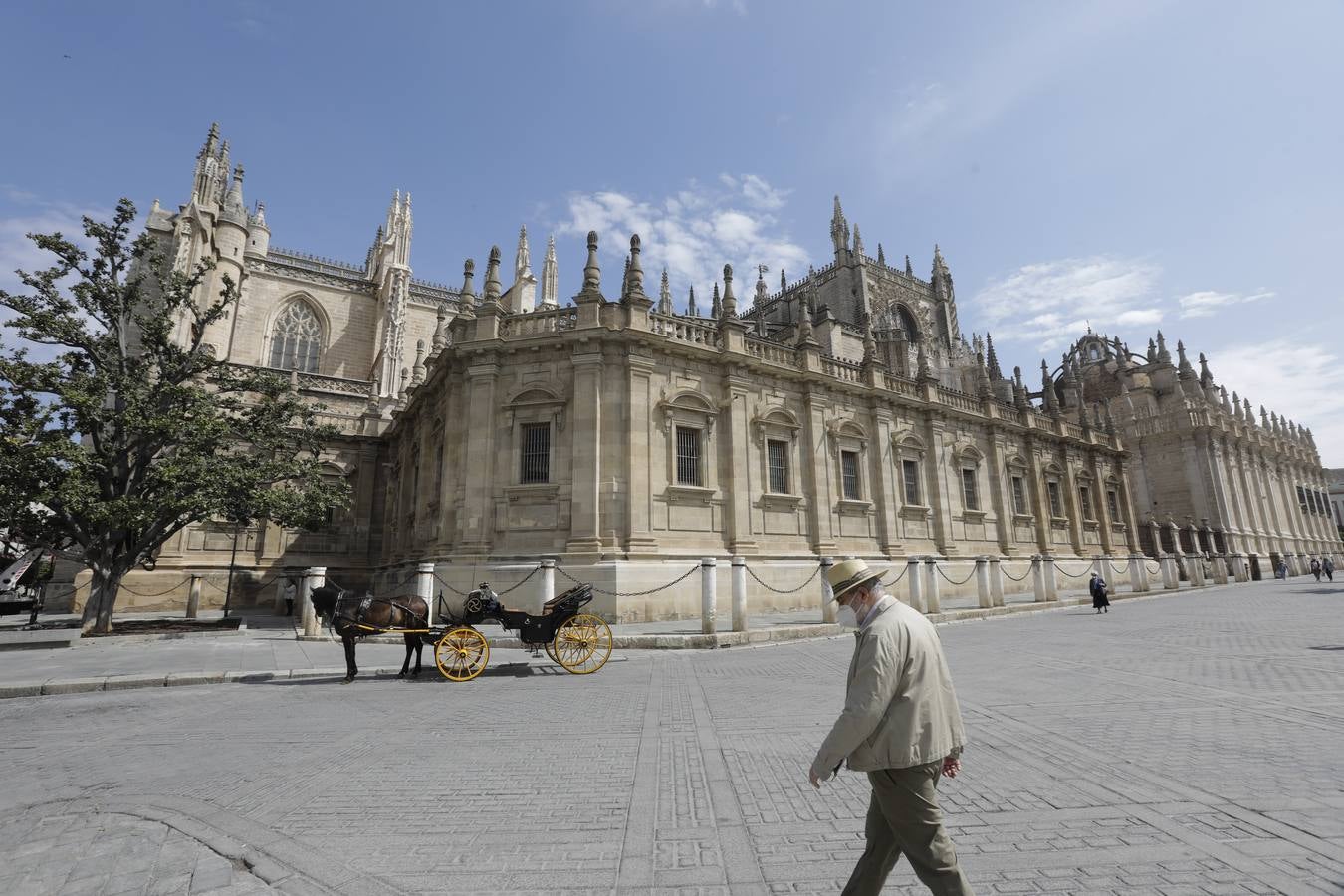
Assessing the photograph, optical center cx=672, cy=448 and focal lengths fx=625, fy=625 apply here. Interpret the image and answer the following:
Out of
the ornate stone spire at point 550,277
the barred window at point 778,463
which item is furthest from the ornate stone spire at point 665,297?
the barred window at point 778,463

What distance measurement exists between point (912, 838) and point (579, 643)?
7.94 meters

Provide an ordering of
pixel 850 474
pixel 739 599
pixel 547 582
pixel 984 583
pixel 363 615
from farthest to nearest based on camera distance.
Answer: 1. pixel 850 474
2. pixel 984 583
3. pixel 547 582
4. pixel 739 599
5. pixel 363 615

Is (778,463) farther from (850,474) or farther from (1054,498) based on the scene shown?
(1054,498)

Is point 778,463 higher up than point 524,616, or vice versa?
point 778,463

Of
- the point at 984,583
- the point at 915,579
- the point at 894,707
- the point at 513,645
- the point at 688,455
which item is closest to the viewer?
the point at 894,707

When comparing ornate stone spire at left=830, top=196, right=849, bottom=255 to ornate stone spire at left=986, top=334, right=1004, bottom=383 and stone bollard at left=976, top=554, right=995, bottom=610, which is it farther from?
stone bollard at left=976, top=554, right=995, bottom=610

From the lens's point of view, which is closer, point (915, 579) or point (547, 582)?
point (547, 582)

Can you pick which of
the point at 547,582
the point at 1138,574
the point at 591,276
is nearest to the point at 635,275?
the point at 591,276

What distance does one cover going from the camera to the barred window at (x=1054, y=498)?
96.7 ft

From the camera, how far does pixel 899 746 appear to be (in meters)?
2.38

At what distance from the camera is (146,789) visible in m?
4.43

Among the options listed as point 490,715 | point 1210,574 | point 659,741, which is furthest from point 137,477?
point 1210,574

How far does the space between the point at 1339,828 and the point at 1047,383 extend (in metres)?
35.1

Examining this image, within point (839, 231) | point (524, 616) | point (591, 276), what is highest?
point (839, 231)
